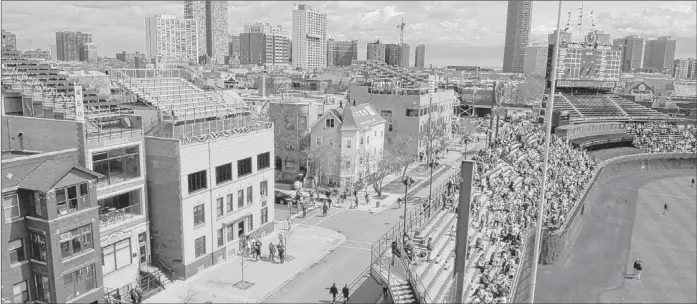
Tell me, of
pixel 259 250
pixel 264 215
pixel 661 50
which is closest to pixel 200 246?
pixel 259 250

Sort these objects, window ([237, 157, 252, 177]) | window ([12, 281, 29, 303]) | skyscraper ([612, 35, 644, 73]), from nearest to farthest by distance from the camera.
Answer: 1. window ([12, 281, 29, 303])
2. window ([237, 157, 252, 177])
3. skyscraper ([612, 35, 644, 73])

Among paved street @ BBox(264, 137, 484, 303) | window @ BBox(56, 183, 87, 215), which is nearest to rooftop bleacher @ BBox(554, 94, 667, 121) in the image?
paved street @ BBox(264, 137, 484, 303)

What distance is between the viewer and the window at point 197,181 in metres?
23.2

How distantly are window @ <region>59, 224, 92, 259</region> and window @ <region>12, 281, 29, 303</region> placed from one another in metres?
1.68

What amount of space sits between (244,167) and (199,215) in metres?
4.06

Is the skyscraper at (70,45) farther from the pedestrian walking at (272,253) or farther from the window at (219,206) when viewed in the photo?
the pedestrian walking at (272,253)

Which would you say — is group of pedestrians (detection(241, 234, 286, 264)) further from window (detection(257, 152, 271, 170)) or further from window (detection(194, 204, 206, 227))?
window (detection(257, 152, 271, 170))

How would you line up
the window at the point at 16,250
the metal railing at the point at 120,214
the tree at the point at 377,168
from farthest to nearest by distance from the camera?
the tree at the point at 377,168 < the metal railing at the point at 120,214 < the window at the point at 16,250

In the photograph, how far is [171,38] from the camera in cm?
15338

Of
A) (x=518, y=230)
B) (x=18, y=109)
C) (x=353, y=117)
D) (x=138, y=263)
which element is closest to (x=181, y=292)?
(x=138, y=263)

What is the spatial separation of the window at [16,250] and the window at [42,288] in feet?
2.81

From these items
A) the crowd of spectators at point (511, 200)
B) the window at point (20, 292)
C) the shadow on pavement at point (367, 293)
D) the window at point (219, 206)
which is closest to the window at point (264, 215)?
the window at point (219, 206)

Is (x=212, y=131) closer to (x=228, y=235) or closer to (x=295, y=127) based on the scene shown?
(x=228, y=235)

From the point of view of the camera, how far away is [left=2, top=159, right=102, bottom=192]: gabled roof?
56.8 feet
